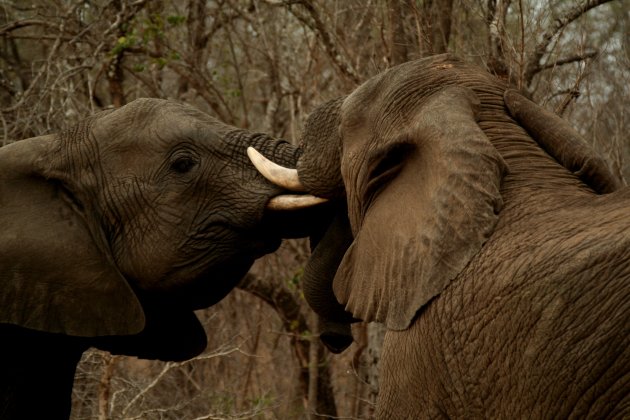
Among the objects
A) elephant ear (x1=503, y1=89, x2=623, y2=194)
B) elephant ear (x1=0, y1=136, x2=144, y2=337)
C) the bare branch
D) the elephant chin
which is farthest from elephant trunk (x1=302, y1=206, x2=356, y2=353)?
the bare branch

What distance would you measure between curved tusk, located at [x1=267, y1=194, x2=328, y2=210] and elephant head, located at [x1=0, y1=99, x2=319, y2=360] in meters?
0.03

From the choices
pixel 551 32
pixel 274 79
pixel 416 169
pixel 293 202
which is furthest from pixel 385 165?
pixel 274 79

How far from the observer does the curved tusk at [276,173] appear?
4.17 m

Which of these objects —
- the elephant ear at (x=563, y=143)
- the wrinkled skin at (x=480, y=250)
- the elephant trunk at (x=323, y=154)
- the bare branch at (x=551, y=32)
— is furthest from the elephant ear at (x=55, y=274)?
the bare branch at (x=551, y=32)

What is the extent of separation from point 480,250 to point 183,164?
1.49 m

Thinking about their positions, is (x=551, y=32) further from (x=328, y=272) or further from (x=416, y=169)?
(x=416, y=169)

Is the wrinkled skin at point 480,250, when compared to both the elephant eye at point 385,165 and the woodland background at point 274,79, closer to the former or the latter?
the elephant eye at point 385,165

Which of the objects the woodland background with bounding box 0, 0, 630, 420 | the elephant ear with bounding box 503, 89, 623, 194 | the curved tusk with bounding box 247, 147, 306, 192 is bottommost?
the woodland background with bounding box 0, 0, 630, 420

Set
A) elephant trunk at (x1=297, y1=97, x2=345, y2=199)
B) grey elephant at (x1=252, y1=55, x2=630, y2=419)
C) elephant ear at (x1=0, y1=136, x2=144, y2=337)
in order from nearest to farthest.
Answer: grey elephant at (x1=252, y1=55, x2=630, y2=419) → elephant trunk at (x1=297, y1=97, x2=345, y2=199) → elephant ear at (x1=0, y1=136, x2=144, y2=337)

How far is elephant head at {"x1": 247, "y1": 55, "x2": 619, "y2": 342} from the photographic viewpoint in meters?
3.22

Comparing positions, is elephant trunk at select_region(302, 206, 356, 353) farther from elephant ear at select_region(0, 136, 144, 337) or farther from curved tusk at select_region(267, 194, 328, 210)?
elephant ear at select_region(0, 136, 144, 337)

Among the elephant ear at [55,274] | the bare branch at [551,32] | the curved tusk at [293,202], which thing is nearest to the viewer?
the curved tusk at [293,202]

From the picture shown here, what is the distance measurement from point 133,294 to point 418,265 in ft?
4.61

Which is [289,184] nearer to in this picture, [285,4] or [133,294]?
[133,294]
